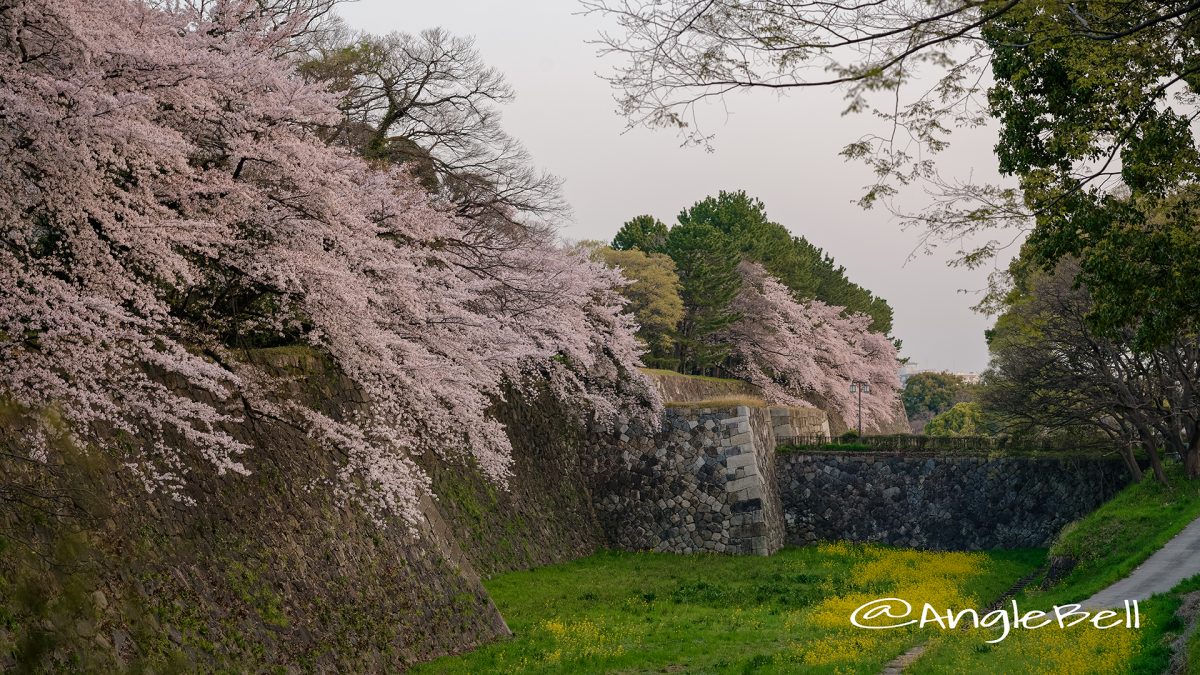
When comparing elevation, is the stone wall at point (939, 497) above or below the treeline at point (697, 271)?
below

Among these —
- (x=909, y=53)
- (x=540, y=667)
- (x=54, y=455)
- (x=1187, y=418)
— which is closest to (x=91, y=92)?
(x=54, y=455)

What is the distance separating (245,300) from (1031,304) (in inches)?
845

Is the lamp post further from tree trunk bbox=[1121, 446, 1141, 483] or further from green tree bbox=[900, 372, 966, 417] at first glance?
green tree bbox=[900, 372, 966, 417]

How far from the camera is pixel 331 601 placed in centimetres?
1334

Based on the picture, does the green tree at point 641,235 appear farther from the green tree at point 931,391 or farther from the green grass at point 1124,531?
the green tree at point 931,391

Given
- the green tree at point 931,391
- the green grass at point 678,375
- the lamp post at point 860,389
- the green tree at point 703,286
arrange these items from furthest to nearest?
the green tree at point 931,391
the lamp post at point 860,389
the green tree at point 703,286
the green grass at point 678,375

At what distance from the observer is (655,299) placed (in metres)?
42.8

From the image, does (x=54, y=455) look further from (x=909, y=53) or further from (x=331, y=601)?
(x=909, y=53)

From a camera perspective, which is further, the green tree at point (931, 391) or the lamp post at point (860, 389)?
the green tree at point (931, 391)

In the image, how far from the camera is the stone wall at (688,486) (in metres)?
30.2

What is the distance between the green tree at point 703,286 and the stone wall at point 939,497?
12320 millimetres

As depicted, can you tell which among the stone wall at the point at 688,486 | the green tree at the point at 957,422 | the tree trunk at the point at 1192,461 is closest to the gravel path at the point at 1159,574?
the tree trunk at the point at 1192,461

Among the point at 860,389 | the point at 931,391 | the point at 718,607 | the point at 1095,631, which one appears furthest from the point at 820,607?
the point at 931,391

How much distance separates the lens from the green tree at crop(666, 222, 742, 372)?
4578cm
